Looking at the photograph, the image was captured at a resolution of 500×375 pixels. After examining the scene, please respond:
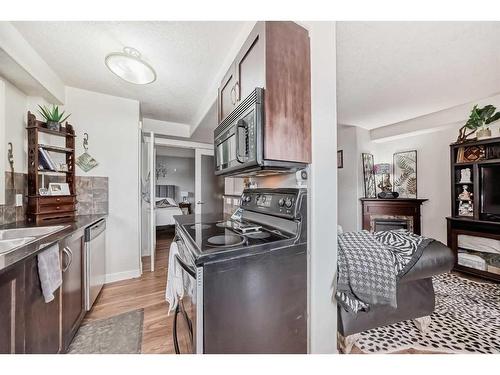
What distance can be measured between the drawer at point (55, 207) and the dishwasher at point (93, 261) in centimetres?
33

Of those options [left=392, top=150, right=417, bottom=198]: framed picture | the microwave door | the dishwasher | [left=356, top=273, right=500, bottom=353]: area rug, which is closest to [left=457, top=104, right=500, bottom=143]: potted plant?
[left=392, top=150, right=417, bottom=198]: framed picture

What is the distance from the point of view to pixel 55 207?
1979 millimetres

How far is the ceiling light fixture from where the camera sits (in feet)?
4.94

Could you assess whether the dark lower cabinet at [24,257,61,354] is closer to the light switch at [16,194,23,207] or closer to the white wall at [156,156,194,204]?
the light switch at [16,194,23,207]

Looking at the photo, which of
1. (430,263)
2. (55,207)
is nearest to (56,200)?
(55,207)

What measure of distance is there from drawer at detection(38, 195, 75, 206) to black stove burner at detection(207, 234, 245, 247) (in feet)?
6.16

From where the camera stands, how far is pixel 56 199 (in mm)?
1992

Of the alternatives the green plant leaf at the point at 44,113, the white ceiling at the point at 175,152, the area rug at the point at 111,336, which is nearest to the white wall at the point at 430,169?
the area rug at the point at 111,336

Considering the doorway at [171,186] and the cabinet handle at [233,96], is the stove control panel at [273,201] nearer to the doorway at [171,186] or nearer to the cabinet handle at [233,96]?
the doorway at [171,186]

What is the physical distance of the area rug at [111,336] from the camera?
1411 mm

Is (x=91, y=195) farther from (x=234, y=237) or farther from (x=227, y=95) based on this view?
(x=234, y=237)

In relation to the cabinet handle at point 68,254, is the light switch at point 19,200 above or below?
above

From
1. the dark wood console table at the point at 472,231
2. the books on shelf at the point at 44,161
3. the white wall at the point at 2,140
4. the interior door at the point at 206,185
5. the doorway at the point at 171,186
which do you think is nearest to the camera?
the white wall at the point at 2,140

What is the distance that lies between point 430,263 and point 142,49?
2.70 meters
